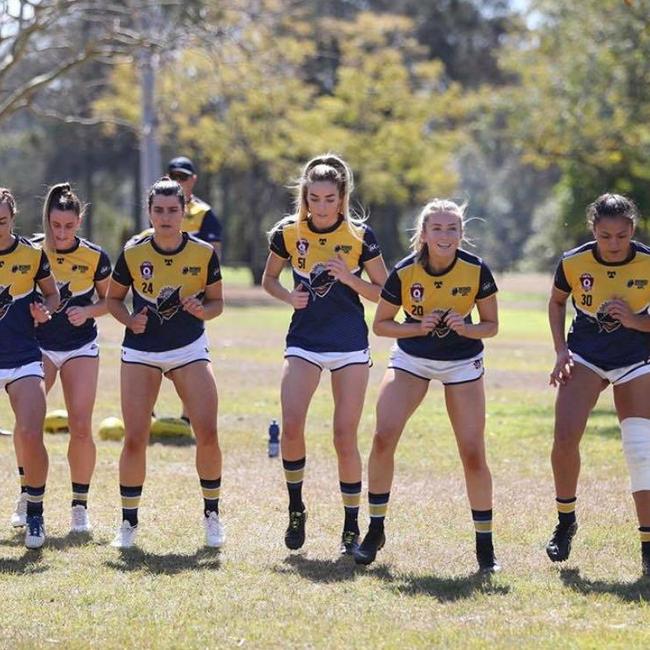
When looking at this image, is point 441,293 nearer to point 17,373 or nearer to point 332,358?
point 332,358

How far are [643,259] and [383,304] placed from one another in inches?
61.0

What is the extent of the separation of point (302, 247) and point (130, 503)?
1973 mm

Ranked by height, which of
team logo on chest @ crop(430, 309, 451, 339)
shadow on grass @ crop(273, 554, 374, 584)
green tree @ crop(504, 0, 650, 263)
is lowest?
shadow on grass @ crop(273, 554, 374, 584)

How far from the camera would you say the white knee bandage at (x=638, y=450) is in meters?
7.75

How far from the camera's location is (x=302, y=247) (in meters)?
8.45

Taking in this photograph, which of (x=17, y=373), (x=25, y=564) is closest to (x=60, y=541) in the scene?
(x=25, y=564)

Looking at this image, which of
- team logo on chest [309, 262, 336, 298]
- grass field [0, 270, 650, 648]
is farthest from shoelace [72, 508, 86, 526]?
team logo on chest [309, 262, 336, 298]

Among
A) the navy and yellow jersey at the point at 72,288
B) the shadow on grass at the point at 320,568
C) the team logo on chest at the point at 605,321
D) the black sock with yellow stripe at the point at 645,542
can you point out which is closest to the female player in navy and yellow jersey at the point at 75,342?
the navy and yellow jersey at the point at 72,288

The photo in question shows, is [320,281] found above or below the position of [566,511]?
above

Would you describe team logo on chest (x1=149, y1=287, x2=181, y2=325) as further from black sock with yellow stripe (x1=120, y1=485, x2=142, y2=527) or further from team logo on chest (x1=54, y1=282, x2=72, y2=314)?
black sock with yellow stripe (x1=120, y1=485, x2=142, y2=527)

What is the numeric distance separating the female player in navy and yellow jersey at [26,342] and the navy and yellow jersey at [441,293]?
7.22 feet

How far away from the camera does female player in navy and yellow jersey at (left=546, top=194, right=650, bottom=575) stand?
25.5 ft

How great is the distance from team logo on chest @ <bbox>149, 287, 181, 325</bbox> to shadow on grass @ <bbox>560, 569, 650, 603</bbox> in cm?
285

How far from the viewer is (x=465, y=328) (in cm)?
778
